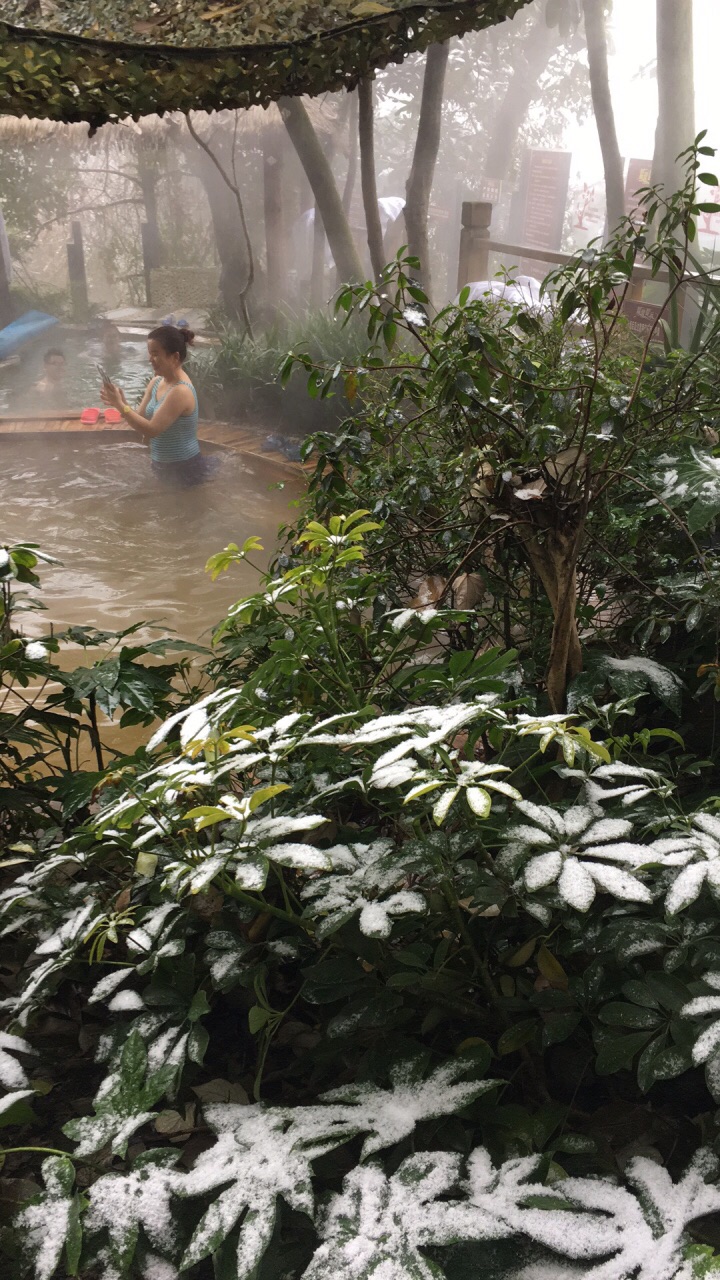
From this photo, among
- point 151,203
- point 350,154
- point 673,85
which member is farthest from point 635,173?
point 151,203

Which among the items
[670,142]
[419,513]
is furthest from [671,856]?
[670,142]

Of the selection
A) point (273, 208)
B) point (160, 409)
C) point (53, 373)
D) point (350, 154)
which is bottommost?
point (160, 409)

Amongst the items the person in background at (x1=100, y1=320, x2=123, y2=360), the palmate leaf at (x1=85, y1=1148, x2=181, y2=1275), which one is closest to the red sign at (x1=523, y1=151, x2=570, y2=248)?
the person in background at (x1=100, y1=320, x2=123, y2=360)

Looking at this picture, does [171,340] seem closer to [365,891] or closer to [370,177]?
[370,177]

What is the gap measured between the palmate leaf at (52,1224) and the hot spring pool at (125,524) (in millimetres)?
2216

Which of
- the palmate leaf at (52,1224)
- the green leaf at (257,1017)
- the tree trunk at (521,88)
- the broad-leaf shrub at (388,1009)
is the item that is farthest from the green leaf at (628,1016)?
the tree trunk at (521,88)

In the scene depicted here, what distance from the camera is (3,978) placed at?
3.32 ft

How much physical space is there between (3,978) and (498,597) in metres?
0.82

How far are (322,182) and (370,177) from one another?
1.47 ft

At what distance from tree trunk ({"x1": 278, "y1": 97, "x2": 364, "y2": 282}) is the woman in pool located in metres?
0.98

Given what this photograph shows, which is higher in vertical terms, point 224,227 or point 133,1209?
point 224,227

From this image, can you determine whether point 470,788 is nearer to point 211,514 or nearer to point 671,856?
point 671,856

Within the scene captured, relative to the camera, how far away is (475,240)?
130 inches

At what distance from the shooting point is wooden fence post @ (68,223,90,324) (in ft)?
10.1
